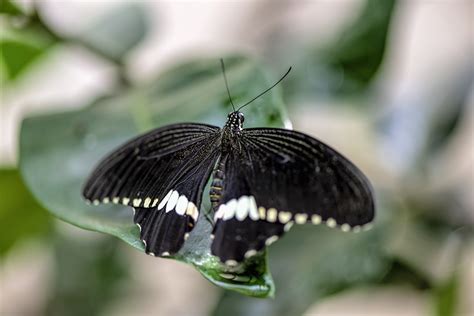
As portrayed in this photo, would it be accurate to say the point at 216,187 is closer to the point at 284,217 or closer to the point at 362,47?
the point at 284,217

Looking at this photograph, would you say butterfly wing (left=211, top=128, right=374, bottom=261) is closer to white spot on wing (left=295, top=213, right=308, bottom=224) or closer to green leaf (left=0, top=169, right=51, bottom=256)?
white spot on wing (left=295, top=213, right=308, bottom=224)

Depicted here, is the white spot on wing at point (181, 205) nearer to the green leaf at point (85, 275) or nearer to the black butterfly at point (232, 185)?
the black butterfly at point (232, 185)

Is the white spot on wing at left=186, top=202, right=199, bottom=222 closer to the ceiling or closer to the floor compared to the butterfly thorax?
closer to the floor

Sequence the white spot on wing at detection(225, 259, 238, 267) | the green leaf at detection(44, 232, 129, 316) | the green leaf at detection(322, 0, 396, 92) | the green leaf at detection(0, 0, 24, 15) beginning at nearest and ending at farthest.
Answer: the white spot on wing at detection(225, 259, 238, 267) < the green leaf at detection(0, 0, 24, 15) < the green leaf at detection(322, 0, 396, 92) < the green leaf at detection(44, 232, 129, 316)

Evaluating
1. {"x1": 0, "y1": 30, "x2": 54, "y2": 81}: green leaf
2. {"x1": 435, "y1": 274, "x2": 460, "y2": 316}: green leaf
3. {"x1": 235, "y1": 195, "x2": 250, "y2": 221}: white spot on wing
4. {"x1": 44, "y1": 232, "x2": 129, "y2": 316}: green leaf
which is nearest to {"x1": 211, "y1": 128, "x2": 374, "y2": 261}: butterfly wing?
{"x1": 235, "y1": 195, "x2": 250, "y2": 221}: white spot on wing

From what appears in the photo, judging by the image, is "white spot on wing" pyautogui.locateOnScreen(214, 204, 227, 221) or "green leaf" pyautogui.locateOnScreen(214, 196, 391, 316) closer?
"white spot on wing" pyautogui.locateOnScreen(214, 204, 227, 221)

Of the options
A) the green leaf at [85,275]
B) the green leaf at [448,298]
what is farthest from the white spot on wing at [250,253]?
the green leaf at [85,275]

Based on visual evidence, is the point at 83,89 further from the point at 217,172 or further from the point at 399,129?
the point at 217,172

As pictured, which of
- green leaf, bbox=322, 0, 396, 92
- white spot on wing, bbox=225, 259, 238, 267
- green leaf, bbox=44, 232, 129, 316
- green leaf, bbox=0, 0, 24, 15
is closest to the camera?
white spot on wing, bbox=225, 259, 238, 267
